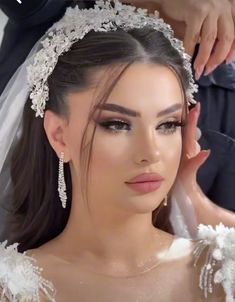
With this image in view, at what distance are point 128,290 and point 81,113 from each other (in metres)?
0.26

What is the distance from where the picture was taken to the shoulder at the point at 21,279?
2.91ft

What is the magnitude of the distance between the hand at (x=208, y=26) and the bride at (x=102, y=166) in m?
0.03

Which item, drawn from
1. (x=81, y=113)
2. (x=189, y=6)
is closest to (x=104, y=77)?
(x=81, y=113)

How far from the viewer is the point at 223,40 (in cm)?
89

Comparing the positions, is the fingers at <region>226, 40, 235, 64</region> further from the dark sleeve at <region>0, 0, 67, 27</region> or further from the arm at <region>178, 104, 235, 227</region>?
the dark sleeve at <region>0, 0, 67, 27</region>

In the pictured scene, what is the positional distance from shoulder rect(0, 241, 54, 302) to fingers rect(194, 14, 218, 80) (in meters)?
0.38

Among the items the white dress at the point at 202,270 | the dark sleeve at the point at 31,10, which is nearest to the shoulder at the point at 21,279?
the white dress at the point at 202,270

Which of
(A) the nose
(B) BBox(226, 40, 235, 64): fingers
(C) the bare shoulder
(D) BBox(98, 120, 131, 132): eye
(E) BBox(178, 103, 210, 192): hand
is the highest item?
(B) BBox(226, 40, 235, 64): fingers

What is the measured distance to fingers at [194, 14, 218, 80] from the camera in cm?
89

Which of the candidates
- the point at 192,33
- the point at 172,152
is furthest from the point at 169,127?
the point at 192,33

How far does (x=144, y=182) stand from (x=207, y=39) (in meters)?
0.22

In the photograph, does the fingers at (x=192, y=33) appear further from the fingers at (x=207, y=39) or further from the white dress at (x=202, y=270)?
the white dress at (x=202, y=270)

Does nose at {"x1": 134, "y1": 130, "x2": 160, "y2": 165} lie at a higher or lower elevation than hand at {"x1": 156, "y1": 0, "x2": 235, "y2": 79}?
lower

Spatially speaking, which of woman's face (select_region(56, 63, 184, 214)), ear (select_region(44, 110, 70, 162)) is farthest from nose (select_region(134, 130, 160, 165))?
ear (select_region(44, 110, 70, 162))
